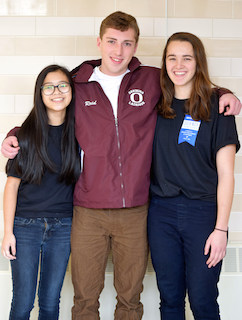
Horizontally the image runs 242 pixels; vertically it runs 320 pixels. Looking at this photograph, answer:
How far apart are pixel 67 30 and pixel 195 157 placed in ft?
4.06

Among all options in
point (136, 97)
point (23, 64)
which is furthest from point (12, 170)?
point (23, 64)

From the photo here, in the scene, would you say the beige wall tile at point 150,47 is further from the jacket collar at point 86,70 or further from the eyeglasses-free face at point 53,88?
the eyeglasses-free face at point 53,88

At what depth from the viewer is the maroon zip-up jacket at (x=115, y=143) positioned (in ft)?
6.57

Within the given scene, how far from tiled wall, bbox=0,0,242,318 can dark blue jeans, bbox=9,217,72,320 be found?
2.24ft

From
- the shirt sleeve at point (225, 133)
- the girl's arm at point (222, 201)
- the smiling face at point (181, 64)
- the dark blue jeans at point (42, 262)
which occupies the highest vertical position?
the smiling face at point (181, 64)

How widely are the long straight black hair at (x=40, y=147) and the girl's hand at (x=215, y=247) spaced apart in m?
0.74

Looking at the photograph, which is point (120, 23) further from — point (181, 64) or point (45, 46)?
point (45, 46)

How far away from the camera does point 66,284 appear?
2475 millimetres

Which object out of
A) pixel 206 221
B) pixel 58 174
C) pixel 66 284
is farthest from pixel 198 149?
pixel 66 284

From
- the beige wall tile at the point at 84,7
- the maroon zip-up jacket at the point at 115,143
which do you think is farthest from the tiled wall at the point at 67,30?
the maroon zip-up jacket at the point at 115,143

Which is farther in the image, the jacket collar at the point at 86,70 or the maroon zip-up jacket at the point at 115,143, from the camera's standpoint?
the jacket collar at the point at 86,70

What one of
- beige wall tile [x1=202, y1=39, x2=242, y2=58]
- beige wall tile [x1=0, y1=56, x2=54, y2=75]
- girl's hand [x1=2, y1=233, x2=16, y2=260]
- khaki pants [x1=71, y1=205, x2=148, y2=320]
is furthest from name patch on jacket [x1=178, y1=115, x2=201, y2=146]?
beige wall tile [x1=0, y1=56, x2=54, y2=75]

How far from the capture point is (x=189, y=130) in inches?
76.3

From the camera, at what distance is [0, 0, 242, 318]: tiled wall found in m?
2.54
